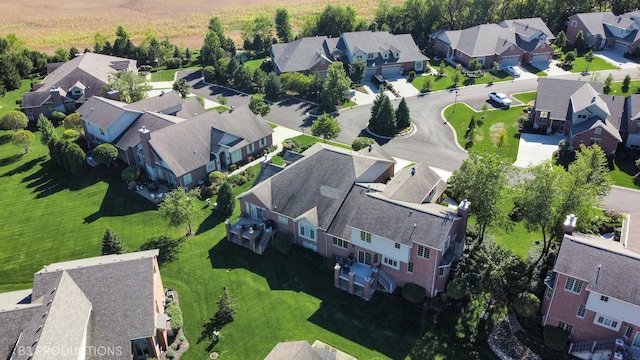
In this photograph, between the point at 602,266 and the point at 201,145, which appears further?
the point at 201,145

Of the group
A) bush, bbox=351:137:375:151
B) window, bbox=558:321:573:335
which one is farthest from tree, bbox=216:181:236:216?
window, bbox=558:321:573:335

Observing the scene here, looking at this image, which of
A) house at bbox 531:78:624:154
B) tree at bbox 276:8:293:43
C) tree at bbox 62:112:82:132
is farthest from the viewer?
tree at bbox 276:8:293:43

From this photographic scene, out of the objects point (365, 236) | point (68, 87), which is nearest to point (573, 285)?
point (365, 236)

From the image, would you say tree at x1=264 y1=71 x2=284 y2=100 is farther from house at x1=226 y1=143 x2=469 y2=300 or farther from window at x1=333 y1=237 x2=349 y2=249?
window at x1=333 y1=237 x2=349 y2=249

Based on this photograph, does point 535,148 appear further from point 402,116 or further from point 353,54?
point 353,54

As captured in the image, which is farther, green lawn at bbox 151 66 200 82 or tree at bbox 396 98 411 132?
green lawn at bbox 151 66 200 82

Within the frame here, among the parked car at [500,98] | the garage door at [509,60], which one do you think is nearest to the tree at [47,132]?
the parked car at [500,98]

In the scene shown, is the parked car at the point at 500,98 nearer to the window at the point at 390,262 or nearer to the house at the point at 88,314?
the window at the point at 390,262
